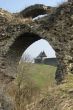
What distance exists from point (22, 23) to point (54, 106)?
891 cm

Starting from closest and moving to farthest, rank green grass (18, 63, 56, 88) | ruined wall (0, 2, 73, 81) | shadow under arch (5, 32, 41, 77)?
ruined wall (0, 2, 73, 81) < shadow under arch (5, 32, 41, 77) < green grass (18, 63, 56, 88)

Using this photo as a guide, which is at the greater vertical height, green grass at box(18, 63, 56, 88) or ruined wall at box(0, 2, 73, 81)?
ruined wall at box(0, 2, 73, 81)

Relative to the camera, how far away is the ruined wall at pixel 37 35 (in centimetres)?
1256

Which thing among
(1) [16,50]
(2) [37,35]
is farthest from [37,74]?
(2) [37,35]

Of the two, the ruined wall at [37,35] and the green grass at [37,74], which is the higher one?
the ruined wall at [37,35]

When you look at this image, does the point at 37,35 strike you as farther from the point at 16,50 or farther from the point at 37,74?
the point at 37,74

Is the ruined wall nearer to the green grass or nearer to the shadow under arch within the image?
the shadow under arch

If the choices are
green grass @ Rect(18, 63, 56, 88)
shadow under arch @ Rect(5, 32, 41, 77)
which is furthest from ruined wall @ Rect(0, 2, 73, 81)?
green grass @ Rect(18, 63, 56, 88)

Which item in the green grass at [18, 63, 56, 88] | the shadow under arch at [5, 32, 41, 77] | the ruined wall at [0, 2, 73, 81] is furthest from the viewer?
the green grass at [18, 63, 56, 88]

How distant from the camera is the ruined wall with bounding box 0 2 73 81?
12562 mm

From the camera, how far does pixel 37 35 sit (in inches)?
547

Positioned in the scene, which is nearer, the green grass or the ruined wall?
the ruined wall

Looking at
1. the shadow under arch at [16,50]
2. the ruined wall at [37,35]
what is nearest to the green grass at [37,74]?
the shadow under arch at [16,50]

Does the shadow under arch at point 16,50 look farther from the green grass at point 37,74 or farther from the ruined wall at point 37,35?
the green grass at point 37,74
